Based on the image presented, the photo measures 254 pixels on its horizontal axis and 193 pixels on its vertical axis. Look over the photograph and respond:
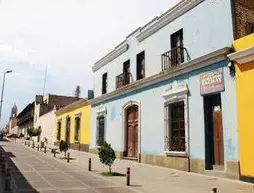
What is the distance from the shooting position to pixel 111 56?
26109mm

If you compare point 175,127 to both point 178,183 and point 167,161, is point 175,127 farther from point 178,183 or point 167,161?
point 178,183

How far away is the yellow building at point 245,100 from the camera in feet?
39.9

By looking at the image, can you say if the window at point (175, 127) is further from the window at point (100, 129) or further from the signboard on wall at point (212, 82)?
the window at point (100, 129)

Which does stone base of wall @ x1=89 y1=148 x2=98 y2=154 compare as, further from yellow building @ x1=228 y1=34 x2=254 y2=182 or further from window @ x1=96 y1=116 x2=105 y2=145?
yellow building @ x1=228 y1=34 x2=254 y2=182

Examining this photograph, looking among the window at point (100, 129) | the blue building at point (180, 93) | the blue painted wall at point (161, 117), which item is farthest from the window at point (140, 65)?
the window at point (100, 129)

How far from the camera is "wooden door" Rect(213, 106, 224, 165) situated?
14059mm

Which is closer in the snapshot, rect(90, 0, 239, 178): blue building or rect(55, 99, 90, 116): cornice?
rect(90, 0, 239, 178): blue building

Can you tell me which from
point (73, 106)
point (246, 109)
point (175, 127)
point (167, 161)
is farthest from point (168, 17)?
point (73, 106)

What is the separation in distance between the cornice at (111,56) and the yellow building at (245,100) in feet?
37.8

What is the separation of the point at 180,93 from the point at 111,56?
1069 cm

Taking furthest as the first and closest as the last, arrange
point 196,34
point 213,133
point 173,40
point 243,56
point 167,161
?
point 173,40 → point 167,161 → point 196,34 → point 213,133 → point 243,56

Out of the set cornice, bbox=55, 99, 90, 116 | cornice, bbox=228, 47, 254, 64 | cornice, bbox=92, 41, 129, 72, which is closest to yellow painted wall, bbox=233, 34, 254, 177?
cornice, bbox=228, 47, 254, 64

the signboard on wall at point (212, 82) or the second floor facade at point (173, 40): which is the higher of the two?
the second floor facade at point (173, 40)

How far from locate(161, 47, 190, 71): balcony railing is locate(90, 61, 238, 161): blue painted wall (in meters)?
0.84
